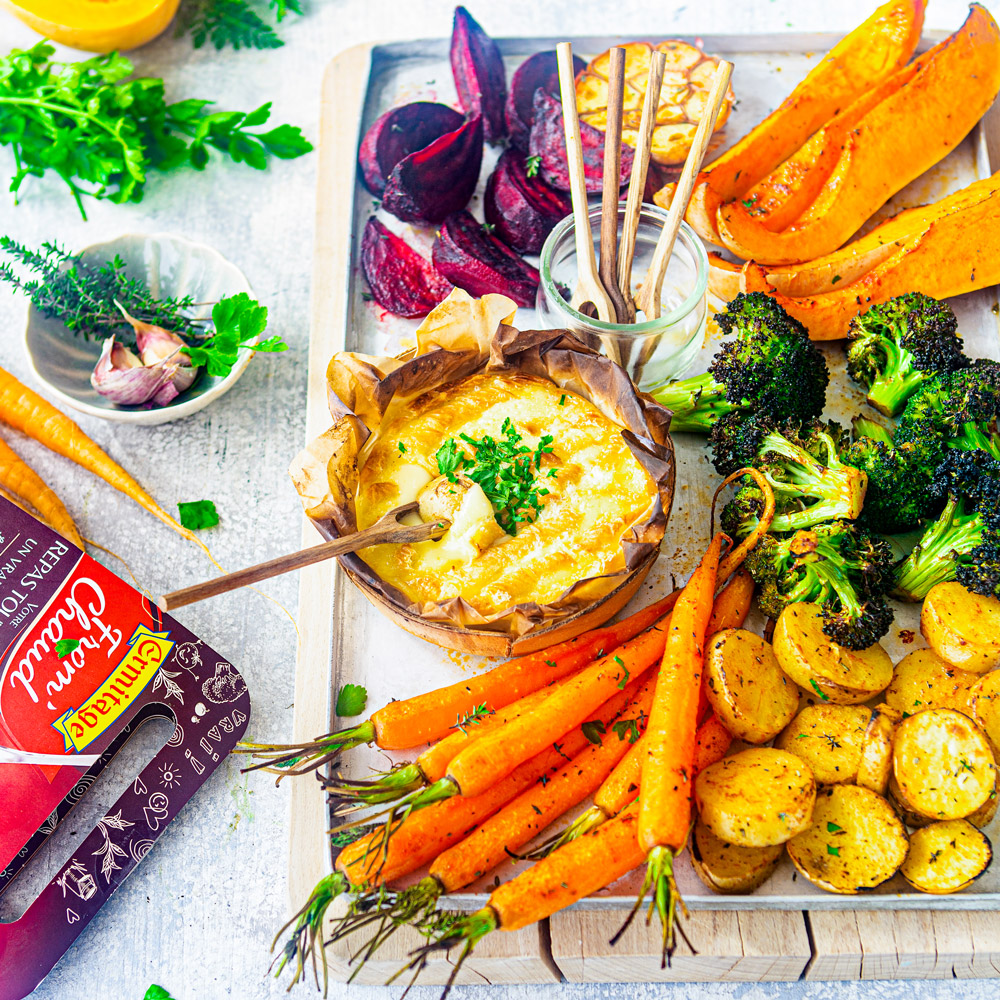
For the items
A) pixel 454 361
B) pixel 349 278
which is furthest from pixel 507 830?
pixel 349 278

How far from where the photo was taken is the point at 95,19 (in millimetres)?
3779

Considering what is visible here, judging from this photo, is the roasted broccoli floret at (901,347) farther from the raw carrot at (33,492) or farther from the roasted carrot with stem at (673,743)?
the raw carrot at (33,492)

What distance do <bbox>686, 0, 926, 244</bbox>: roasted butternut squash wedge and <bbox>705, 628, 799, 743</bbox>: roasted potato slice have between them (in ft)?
4.96

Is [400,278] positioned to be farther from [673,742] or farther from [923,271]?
[673,742]

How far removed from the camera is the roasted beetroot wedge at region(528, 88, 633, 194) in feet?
11.0

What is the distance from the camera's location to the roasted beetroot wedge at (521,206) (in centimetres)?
332

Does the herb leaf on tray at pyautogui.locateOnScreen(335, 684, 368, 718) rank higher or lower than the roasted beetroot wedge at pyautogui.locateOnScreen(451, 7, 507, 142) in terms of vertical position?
lower

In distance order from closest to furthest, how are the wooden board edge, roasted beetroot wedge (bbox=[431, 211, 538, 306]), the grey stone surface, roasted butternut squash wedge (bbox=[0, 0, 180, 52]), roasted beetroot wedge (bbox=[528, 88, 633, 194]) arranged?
the wooden board edge
the grey stone surface
roasted beetroot wedge (bbox=[431, 211, 538, 306])
roasted beetroot wedge (bbox=[528, 88, 633, 194])
roasted butternut squash wedge (bbox=[0, 0, 180, 52])

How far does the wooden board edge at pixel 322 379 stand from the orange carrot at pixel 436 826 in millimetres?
201

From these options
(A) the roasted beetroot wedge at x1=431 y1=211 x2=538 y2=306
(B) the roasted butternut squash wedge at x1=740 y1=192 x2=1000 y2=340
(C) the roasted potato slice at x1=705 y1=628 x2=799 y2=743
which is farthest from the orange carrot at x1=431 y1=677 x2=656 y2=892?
(A) the roasted beetroot wedge at x1=431 y1=211 x2=538 y2=306

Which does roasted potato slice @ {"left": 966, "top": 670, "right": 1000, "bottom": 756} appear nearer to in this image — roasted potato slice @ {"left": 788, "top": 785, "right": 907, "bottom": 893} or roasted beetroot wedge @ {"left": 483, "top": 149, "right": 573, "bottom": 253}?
roasted potato slice @ {"left": 788, "top": 785, "right": 907, "bottom": 893}

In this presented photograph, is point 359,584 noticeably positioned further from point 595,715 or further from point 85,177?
point 85,177

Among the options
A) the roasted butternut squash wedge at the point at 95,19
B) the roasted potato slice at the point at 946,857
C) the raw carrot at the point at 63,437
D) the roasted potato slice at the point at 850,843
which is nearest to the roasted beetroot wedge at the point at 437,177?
the raw carrot at the point at 63,437

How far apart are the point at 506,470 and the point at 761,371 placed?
82 centimetres
